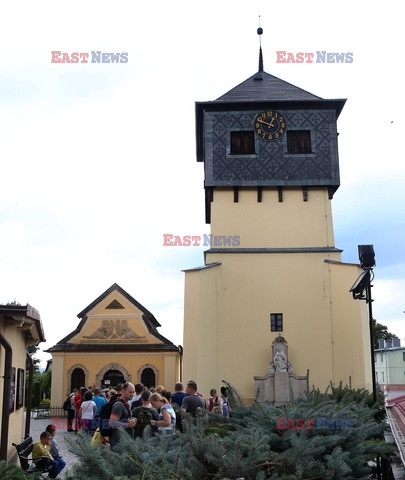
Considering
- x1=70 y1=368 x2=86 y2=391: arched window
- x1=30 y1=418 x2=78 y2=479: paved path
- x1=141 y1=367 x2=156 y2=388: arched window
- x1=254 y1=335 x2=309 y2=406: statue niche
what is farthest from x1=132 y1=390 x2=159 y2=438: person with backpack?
x1=70 y1=368 x2=86 y2=391: arched window

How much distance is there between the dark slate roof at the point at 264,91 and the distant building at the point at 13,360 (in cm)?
1534

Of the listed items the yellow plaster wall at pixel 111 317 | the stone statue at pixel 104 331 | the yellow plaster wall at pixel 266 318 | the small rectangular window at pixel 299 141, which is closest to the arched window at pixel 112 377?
the yellow plaster wall at pixel 111 317

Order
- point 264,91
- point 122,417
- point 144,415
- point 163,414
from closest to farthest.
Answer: point 163,414
point 122,417
point 144,415
point 264,91

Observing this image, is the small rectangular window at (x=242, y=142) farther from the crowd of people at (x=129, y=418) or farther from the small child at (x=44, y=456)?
the small child at (x=44, y=456)

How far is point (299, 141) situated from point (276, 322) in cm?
759

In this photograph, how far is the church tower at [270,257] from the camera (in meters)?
23.5

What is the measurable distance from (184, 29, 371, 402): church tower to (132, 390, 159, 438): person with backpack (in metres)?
13.6

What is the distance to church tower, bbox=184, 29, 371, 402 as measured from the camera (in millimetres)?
23516

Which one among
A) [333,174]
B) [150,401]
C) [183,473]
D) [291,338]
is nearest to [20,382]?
[150,401]

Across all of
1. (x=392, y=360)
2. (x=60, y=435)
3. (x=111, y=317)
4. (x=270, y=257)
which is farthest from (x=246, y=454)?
(x=392, y=360)

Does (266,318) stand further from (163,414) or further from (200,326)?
(163,414)

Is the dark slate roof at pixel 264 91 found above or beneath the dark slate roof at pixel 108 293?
above

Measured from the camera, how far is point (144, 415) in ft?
29.8

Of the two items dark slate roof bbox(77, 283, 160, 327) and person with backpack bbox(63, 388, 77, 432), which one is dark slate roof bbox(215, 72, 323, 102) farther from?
person with backpack bbox(63, 388, 77, 432)
